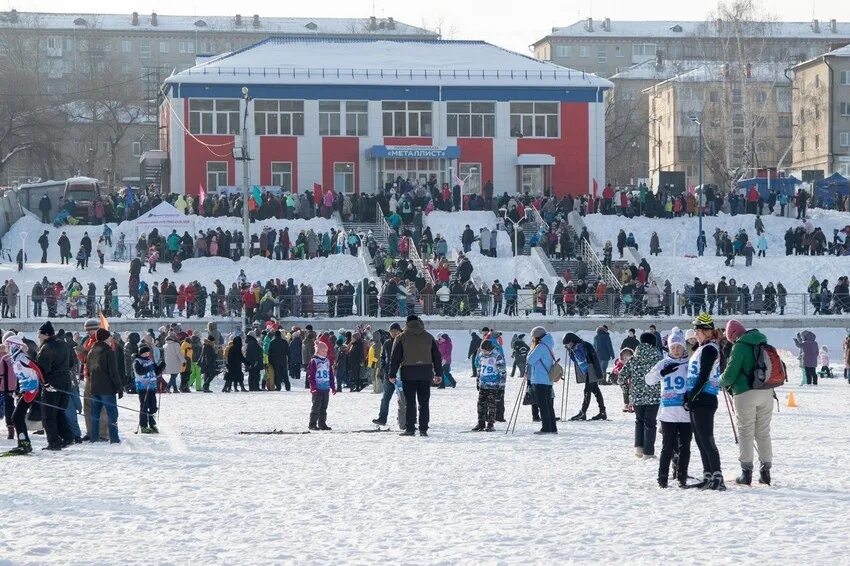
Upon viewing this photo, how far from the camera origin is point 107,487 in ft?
43.7

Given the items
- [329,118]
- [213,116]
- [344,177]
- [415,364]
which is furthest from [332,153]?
[415,364]

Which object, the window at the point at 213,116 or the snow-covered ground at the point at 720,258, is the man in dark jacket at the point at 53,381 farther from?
the window at the point at 213,116

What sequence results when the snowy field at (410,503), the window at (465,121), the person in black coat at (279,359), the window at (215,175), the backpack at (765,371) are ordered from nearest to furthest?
the snowy field at (410,503) < the backpack at (765,371) < the person in black coat at (279,359) < the window at (215,175) < the window at (465,121)

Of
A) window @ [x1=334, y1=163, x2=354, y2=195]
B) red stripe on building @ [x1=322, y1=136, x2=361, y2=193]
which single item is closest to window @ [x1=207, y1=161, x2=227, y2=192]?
red stripe on building @ [x1=322, y1=136, x2=361, y2=193]

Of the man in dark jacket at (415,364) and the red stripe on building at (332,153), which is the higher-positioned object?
the red stripe on building at (332,153)

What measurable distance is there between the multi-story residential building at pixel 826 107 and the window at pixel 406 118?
36230 millimetres

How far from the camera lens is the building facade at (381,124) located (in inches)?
2375

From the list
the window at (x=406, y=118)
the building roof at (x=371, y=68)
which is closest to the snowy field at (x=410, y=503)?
the building roof at (x=371, y=68)

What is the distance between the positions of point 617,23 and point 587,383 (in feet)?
370

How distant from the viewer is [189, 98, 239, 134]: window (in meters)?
60.3

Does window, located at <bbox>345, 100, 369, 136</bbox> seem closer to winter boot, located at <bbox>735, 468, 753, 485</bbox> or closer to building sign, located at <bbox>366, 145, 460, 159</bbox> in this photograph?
building sign, located at <bbox>366, 145, 460, 159</bbox>

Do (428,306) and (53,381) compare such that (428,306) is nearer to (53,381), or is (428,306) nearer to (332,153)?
(332,153)

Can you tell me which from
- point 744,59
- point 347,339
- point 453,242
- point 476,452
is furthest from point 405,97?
point 476,452

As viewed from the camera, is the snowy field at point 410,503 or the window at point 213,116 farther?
the window at point 213,116
